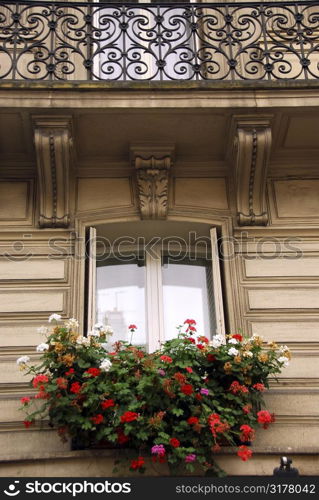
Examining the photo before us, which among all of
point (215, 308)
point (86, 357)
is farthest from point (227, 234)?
point (86, 357)

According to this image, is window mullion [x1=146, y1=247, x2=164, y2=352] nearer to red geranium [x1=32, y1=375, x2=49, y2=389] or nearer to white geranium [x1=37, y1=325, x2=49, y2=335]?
white geranium [x1=37, y1=325, x2=49, y2=335]

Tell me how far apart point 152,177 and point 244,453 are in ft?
9.52

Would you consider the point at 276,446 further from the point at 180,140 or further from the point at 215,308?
the point at 180,140

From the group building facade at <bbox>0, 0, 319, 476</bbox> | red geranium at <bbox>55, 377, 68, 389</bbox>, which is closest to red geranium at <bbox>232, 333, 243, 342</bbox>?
building facade at <bbox>0, 0, 319, 476</bbox>

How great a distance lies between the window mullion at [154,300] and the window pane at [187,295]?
0.27 ft

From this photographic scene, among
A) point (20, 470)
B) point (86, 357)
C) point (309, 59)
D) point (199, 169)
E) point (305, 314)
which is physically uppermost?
point (309, 59)

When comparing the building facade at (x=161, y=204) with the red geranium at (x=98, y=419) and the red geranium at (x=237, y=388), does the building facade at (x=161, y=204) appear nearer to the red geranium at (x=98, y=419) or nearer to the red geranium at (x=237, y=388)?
the red geranium at (x=237, y=388)

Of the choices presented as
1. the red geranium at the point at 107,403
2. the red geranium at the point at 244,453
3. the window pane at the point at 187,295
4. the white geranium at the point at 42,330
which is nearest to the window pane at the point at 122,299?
the window pane at the point at 187,295

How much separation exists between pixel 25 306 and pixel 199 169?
2.26 m

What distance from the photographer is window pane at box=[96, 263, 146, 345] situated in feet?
19.6

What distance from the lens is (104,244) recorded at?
21.2 ft

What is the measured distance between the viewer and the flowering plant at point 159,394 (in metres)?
4.57

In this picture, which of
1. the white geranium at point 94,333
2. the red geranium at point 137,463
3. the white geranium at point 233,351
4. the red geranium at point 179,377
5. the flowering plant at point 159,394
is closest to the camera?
the red geranium at point 137,463

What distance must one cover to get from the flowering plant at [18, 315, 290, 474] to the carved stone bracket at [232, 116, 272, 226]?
150 centimetres
